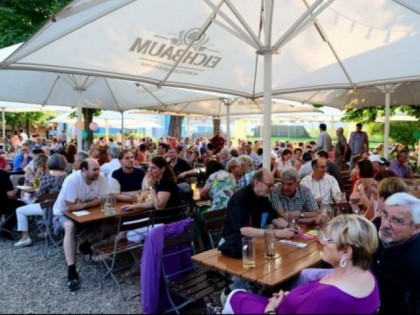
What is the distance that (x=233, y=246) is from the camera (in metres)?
3.08

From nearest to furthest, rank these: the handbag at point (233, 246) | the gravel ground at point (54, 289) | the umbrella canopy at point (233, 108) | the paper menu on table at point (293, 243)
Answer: the handbag at point (233, 246)
the paper menu on table at point (293, 243)
the gravel ground at point (54, 289)
the umbrella canopy at point (233, 108)

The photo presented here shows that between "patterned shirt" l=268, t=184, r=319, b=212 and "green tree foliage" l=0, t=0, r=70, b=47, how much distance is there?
9.58 m

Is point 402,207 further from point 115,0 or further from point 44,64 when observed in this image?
point 44,64

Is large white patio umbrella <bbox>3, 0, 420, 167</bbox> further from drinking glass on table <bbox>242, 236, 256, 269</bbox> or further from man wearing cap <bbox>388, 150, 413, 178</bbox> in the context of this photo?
man wearing cap <bbox>388, 150, 413, 178</bbox>

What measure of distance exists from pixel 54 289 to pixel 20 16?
9832 millimetres

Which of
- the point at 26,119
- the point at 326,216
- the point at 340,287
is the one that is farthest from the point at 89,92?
the point at 26,119

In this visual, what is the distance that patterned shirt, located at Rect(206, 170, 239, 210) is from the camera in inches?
209

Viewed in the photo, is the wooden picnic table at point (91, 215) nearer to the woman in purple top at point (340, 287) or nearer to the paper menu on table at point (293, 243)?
the paper menu on table at point (293, 243)

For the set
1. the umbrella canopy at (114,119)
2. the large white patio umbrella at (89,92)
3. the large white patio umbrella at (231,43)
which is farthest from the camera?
the umbrella canopy at (114,119)

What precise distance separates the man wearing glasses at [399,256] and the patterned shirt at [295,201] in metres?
1.62

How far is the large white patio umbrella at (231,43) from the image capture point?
4.20 meters

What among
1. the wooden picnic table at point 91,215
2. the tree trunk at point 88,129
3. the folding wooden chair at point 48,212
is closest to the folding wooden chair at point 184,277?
the wooden picnic table at point 91,215

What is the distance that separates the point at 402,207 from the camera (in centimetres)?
276

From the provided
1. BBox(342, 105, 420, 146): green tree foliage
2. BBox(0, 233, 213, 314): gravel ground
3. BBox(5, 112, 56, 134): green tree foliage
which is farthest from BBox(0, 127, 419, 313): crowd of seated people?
BBox(5, 112, 56, 134): green tree foliage
